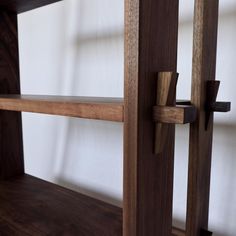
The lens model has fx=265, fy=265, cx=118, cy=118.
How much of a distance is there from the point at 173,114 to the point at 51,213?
503 mm

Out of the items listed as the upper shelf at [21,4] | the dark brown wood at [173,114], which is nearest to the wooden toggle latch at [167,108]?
the dark brown wood at [173,114]

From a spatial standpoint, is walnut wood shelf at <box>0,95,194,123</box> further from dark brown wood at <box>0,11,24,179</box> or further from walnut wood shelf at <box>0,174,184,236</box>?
dark brown wood at <box>0,11,24,179</box>

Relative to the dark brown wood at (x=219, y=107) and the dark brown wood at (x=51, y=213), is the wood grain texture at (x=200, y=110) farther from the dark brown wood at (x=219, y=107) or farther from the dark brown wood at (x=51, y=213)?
the dark brown wood at (x=51, y=213)

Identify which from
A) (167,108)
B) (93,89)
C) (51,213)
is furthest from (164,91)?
(93,89)

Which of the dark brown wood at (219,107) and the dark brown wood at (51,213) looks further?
the dark brown wood at (51,213)

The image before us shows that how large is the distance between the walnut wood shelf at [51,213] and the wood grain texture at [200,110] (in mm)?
133

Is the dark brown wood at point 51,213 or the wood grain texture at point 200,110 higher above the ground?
the wood grain texture at point 200,110

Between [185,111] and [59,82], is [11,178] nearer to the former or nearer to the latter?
[59,82]

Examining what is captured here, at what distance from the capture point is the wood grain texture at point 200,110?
0.48 metres

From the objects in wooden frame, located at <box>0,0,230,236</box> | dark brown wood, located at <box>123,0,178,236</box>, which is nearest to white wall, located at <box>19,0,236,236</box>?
wooden frame, located at <box>0,0,230,236</box>

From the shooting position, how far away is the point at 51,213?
69 centimetres

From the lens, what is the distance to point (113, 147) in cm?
94

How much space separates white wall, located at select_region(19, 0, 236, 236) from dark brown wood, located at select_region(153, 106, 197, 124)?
0.38 metres

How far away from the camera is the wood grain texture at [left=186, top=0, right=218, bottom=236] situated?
1.57 ft
